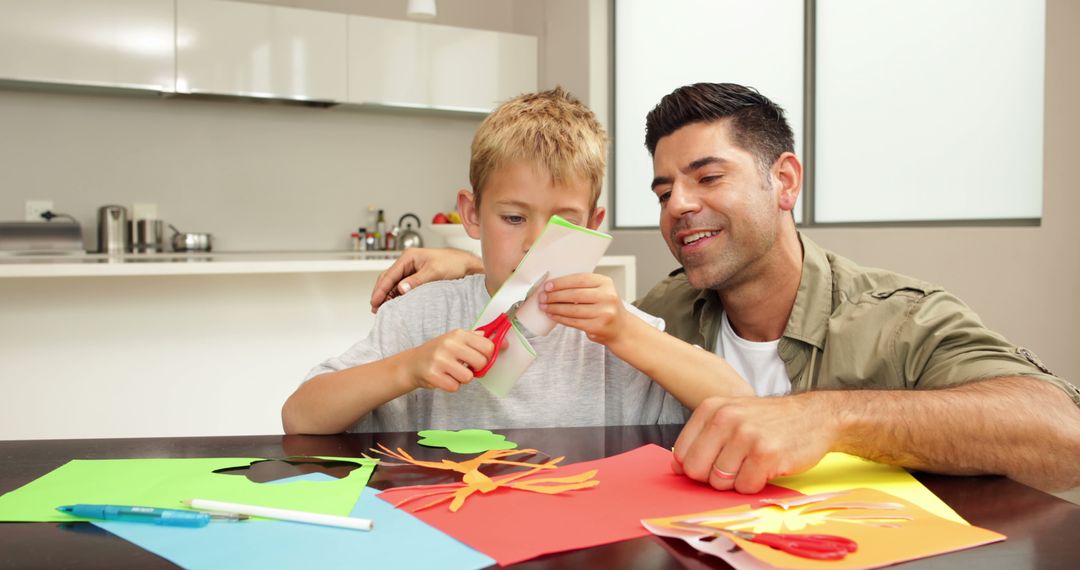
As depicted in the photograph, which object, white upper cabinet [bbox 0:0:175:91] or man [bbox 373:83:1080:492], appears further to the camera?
white upper cabinet [bbox 0:0:175:91]

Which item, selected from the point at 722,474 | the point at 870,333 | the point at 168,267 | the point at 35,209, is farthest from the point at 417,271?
the point at 35,209

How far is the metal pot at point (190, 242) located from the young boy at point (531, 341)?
11.7 feet

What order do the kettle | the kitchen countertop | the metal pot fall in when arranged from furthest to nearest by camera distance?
the kettle < the metal pot < the kitchen countertop

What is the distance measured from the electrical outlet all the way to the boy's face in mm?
3998

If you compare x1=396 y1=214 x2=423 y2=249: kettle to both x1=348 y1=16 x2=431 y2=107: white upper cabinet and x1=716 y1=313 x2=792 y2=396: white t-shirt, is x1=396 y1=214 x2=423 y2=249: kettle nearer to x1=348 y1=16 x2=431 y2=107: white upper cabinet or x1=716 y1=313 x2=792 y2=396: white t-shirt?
x1=348 y1=16 x2=431 y2=107: white upper cabinet

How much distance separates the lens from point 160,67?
14.1 feet

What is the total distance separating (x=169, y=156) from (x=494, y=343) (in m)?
4.21

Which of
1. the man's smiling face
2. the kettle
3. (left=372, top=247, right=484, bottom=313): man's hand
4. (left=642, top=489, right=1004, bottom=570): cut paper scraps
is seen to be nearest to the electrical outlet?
the kettle

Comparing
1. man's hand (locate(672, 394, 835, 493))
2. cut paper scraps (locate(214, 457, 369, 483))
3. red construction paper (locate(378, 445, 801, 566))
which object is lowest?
cut paper scraps (locate(214, 457, 369, 483))

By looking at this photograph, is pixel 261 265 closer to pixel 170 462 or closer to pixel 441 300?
pixel 441 300

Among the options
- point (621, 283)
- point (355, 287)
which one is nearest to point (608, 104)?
point (621, 283)

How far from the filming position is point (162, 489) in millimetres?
803

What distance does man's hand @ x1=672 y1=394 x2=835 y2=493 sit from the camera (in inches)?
31.4

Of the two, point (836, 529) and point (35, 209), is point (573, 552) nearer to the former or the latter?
point (836, 529)
